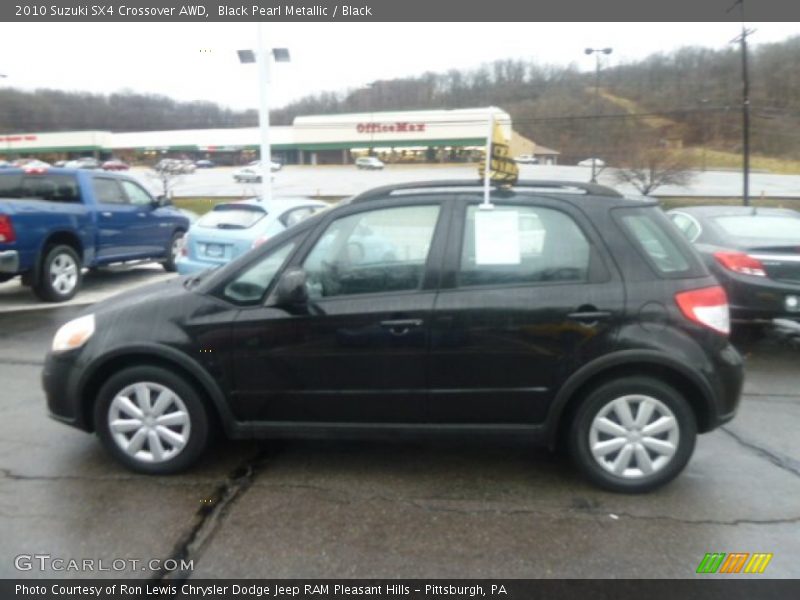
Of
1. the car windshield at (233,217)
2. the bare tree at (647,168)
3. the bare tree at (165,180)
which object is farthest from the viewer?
the bare tree at (165,180)

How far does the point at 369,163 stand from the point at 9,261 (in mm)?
14520

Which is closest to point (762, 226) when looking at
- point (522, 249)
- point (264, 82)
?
point (522, 249)

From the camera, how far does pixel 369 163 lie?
2170 cm

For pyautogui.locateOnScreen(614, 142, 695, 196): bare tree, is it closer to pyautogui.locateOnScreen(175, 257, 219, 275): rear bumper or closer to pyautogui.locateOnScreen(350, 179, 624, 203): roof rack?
pyautogui.locateOnScreen(175, 257, 219, 275): rear bumper

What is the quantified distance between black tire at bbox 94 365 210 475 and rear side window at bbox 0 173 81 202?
7.12m

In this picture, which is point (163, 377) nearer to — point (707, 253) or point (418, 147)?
point (707, 253)

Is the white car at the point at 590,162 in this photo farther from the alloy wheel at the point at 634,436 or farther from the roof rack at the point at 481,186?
the alloy wheel at the point at 634,436

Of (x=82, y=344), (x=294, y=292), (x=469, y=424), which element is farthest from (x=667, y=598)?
(x=82, y=344)

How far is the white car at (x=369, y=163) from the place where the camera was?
20.5 meters

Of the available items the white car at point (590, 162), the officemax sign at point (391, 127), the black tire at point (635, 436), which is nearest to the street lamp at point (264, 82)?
the black tire at point (635, 436)

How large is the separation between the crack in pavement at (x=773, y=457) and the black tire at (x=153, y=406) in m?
3.43

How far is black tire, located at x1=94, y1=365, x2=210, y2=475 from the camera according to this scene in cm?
365

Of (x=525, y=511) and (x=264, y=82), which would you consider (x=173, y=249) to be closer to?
(x=264, y=82)

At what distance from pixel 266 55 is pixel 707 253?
8534mm
